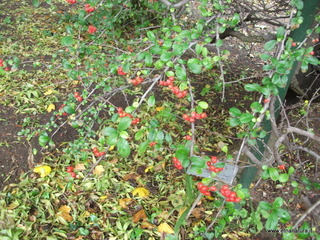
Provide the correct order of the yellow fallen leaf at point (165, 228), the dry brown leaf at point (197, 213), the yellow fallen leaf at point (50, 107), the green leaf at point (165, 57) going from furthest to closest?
the yellow fallen leaf at point (50, 107) → the dry brown leaf at point (197, 213) → the yellow fallen leaf at point (165, 228) → the green leaf at point (165, 57)

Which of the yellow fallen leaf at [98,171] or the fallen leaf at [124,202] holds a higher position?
the yellow fallen leaf at [98,171]

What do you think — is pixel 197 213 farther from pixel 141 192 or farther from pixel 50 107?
pixel 50 107

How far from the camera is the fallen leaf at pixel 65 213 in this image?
218cm

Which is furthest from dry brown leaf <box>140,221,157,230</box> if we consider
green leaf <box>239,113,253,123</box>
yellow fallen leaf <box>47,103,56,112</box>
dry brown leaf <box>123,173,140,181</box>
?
yellow fallen leaf <box>47,103,56,112</box>

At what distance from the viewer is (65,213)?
7.23 ft

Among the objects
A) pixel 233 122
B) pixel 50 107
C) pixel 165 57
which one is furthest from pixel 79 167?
pixel 233 122

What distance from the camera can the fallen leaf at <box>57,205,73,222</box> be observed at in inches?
85.7

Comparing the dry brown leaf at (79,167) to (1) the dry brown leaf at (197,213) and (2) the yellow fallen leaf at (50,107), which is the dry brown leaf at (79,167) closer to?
(2) the yellow fallen leaf at (50,107)

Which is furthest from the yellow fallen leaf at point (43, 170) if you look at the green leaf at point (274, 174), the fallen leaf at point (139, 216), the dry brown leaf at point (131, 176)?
the green leaf at point (274, 174)

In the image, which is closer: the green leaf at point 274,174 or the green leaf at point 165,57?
the green leaf at point 274,174

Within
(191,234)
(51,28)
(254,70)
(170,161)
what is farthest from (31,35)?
(191,234)

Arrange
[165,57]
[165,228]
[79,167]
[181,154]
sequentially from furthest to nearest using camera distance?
[79,167] < [165,228] < [165,57] < [181,154]

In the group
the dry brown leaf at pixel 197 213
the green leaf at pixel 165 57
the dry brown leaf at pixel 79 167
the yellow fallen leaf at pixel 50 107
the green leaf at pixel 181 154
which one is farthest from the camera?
the yellow fallen leaf at pixel 50 107

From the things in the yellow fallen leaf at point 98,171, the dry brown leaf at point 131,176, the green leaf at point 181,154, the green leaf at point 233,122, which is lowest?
the dry brown leaf at point 131,176
